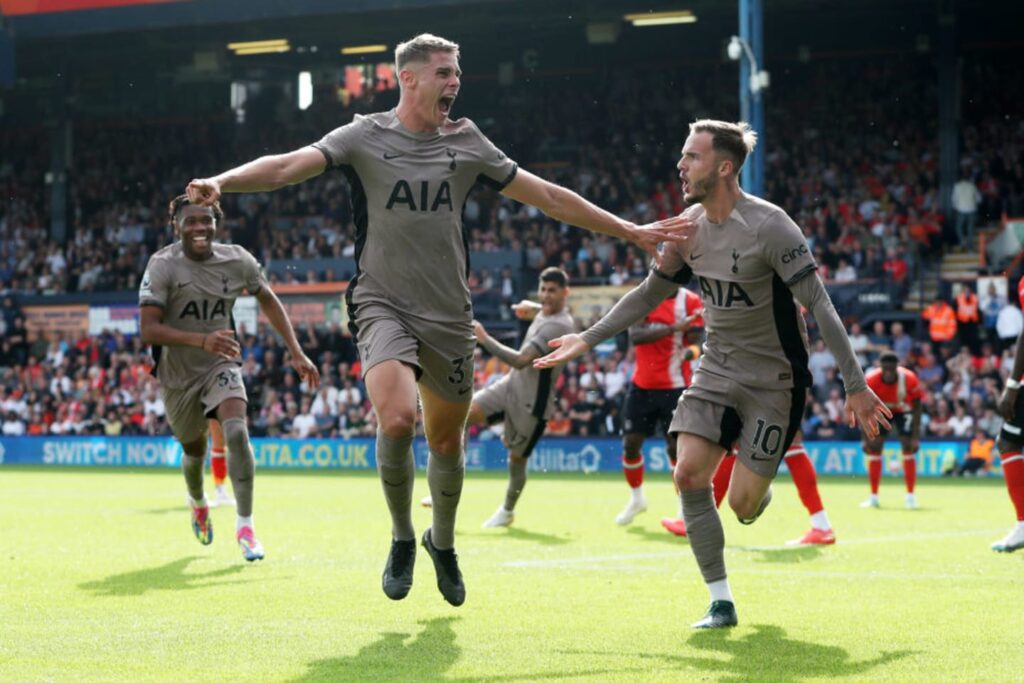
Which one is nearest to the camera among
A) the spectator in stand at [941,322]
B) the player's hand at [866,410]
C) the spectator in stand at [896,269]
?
the player's hand at [866,410]

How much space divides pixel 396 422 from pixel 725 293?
6.07ft

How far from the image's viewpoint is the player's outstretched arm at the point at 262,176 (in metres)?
6.70

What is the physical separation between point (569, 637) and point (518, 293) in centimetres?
2630

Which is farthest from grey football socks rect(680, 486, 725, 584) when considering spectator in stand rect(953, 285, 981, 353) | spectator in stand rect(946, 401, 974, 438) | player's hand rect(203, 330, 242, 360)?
spectator in stand rect(953, 285, 981, 353)

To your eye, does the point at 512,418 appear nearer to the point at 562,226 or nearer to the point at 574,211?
the point at 574,211

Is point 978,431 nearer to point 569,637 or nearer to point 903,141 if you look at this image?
point 903,141

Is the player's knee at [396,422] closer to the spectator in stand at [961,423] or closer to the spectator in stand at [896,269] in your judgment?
the spectator in stand at [961,423]

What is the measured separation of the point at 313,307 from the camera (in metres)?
34.6

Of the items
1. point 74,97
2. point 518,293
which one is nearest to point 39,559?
point 518,293

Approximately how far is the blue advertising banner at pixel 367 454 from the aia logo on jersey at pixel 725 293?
61.0 ft

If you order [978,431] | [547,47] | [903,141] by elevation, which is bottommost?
[978,431]

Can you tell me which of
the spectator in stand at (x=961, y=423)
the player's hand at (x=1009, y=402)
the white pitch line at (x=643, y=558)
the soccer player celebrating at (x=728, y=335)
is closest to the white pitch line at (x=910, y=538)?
the white pitch line at (x=643, y=558)

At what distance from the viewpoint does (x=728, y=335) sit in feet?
27.3

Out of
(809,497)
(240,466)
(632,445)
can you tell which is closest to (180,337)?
(240,466)
